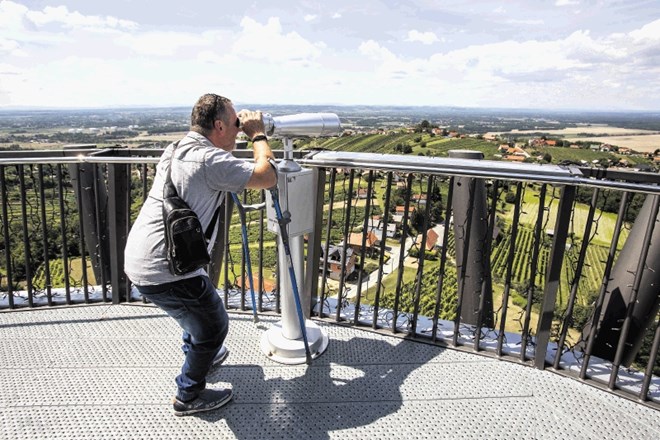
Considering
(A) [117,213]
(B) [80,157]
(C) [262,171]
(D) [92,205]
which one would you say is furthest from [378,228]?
(D) [92,205]

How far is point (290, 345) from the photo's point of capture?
277 cm

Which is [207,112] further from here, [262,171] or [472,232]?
[472,232]

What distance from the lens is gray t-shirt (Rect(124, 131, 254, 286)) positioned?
1823 millimetres

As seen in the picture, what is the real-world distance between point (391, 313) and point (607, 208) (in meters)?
1.75

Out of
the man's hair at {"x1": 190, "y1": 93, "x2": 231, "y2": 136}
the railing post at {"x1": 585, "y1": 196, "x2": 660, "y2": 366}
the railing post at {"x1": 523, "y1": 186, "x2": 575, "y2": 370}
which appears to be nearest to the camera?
the man's hair at {"x1": 190, "y1": 93, "x2": 231, "y2": 136}

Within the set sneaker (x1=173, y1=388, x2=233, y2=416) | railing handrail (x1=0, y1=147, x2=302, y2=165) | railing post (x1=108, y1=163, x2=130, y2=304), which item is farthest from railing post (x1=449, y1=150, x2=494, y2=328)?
railing post (x1=108, y1=163, x2=130, y2=304)

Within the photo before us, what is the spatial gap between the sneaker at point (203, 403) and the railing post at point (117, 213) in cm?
164

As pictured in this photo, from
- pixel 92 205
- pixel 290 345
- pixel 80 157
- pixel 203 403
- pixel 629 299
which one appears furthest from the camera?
pixel 92 205

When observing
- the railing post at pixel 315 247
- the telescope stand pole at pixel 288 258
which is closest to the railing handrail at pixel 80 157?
the railing post at pixel 315 247

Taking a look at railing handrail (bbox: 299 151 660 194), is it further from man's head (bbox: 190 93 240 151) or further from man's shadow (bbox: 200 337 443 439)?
man's shadow (bbox: 200 337 443 439)

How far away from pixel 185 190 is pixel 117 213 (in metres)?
1.79

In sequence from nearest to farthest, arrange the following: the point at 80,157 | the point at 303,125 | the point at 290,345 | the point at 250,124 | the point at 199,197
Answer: the point at 199,197, the point at 250,124, the point at 303,125, the point at 290,345, the point at 80,157

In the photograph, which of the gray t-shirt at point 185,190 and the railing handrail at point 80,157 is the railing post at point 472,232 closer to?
the railing handrail at point 80,157

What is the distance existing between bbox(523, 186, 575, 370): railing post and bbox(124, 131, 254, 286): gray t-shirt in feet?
6.25
